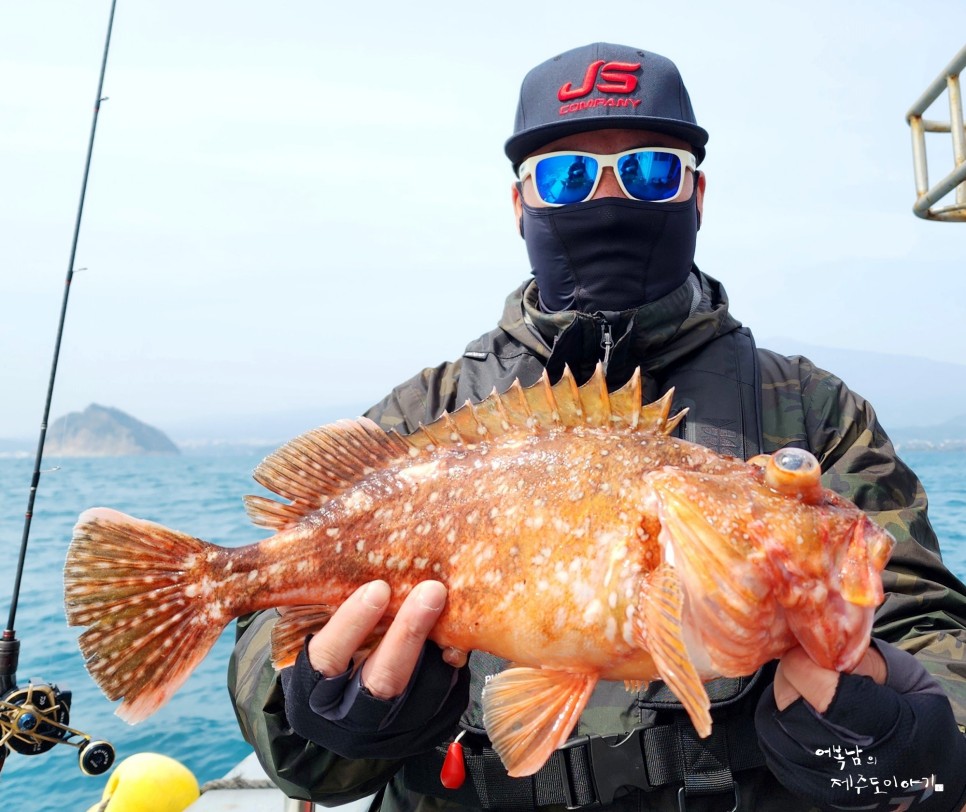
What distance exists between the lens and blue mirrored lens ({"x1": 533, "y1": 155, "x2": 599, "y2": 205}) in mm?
3273

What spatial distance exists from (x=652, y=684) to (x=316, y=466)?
51.4 inches

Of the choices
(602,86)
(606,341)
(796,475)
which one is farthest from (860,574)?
(602,86)

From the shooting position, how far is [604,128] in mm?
3215

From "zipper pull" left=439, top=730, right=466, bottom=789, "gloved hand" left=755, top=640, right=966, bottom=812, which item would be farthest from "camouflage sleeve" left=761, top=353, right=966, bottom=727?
"zipper pull" left=439, top=730, right=466, bottom=789

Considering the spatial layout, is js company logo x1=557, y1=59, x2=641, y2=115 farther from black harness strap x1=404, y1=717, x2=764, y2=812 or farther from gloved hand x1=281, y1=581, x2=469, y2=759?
black harness strap x1=404, y1=717, x2=764, y2=812

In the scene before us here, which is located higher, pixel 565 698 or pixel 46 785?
pixel 565 698

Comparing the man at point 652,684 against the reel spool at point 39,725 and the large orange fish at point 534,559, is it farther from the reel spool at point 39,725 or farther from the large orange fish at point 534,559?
the reel spool at point 39,725

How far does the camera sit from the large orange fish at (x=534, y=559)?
6.18 ft

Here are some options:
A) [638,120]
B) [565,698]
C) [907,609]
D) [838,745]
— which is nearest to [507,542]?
[565,698]

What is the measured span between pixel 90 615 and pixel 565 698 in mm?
1323

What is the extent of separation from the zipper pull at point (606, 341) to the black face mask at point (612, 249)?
0.26m

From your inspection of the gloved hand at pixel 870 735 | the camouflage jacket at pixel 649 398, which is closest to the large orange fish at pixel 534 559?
the gloved hand at pixel 870 735

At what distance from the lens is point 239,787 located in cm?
551

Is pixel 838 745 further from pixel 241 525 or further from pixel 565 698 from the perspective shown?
pixel 241 525
